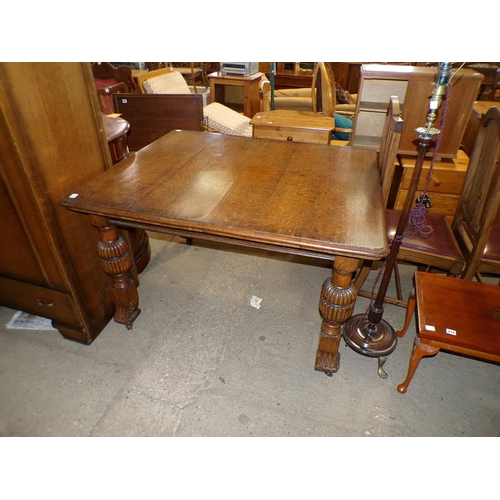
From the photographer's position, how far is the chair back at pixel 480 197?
5.39ft

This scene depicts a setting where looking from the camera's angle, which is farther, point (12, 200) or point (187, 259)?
point (187, 259)

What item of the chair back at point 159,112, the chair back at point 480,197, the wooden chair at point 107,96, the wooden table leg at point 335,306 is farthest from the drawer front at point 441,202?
the wooden chair at point 107,96

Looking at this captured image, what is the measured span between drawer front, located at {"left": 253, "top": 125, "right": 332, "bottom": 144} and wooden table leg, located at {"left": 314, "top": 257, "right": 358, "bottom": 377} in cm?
181

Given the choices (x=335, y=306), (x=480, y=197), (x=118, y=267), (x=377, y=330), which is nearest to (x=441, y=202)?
(x=480, y=197)

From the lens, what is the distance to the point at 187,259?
2695 millimetres

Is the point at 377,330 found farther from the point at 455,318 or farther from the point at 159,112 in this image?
the point at 159,112

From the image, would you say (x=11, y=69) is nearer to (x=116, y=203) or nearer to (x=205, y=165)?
(x=116, y=203)

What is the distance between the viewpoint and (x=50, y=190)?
1.56 metres

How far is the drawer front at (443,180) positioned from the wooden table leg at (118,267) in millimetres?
2045

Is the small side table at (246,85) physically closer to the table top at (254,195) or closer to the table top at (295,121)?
the table top at (295,121)

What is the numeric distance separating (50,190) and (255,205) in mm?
938

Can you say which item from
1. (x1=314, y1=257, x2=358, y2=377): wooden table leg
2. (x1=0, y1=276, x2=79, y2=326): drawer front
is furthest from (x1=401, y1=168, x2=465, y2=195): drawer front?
(x1=0, y1=276, x2=79, y2=326): drawer front

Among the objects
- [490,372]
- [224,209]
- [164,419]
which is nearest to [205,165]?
[224,209]

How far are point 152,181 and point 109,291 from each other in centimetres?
73
